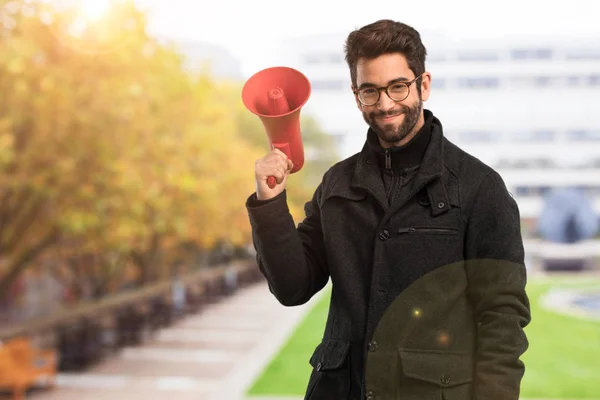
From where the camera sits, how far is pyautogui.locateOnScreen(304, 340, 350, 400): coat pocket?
1364 millimetres

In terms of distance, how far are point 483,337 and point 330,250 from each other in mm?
297

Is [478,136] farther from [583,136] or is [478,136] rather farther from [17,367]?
[17,367]

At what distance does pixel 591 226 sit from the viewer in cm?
2531

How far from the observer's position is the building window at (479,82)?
24734mm

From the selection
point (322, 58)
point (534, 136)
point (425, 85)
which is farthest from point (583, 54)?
point (425, 85)

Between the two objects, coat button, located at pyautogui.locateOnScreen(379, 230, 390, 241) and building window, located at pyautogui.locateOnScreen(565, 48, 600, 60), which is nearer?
coat button, located at pyautogui.locateOnScreen(379, 230, 390, 241)

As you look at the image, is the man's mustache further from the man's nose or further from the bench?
the bench

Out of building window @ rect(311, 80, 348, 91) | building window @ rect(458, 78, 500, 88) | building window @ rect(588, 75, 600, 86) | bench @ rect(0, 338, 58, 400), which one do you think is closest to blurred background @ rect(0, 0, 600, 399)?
bench @ rect(0, 338, 58, 400)

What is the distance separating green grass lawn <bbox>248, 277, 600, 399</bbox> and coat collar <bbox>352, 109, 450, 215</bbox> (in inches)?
184

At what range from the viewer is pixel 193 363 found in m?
9.17

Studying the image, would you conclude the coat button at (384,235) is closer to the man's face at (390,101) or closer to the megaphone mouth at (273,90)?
the man's face at (390,101)

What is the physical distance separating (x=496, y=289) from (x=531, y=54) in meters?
27.5

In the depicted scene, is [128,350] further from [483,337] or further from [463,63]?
[463,63]

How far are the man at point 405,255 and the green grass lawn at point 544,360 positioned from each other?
4663 mm
